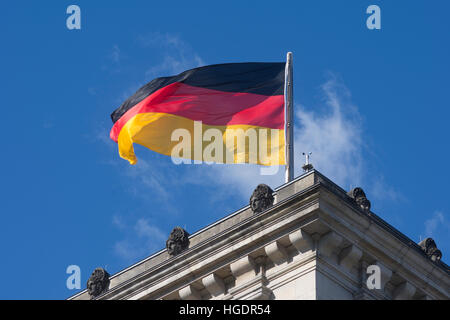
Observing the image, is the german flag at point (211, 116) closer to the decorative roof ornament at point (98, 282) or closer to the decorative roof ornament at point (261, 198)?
the decorative roof ornament at point (261, 198)

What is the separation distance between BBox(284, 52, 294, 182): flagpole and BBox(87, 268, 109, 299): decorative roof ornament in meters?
7.09

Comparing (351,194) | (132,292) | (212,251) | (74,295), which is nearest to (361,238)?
(351,194)

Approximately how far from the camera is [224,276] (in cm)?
4684

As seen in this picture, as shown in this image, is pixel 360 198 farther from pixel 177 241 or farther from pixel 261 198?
pixel 177 241

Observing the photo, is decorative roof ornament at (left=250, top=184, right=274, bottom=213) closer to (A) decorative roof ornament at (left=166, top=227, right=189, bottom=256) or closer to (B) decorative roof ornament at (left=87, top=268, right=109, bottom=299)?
(A) decorative roof ornament at (left=166, top=227, right=189, bottom=256)

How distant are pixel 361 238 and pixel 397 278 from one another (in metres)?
2.04

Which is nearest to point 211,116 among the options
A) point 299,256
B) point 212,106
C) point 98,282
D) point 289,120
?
point 212,106

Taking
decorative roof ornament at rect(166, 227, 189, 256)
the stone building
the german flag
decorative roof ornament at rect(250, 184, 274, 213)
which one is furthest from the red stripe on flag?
the stone building

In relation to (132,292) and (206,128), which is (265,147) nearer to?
(206,128)

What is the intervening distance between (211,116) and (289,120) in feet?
9.95

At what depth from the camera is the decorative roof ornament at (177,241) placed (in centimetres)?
4841

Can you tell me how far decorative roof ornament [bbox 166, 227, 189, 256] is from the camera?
4841 centimetres


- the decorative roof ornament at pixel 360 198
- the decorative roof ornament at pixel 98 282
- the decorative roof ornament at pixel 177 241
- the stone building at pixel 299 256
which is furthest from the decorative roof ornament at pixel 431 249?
the decorative roof ornament at pixel 98 282

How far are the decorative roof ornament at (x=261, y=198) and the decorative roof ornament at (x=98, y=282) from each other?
6421mm
